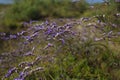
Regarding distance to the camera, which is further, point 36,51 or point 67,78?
point 36,51

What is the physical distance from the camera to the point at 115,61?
3.59 m

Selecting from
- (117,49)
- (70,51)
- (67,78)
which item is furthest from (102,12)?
(67,78)

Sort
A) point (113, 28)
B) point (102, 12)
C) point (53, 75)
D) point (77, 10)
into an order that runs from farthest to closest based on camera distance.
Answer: point (77, 10) → point (102, 12) → point (113, 28) → point (53, 75)

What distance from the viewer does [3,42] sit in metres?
5.21

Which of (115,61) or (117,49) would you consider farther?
(117,49)

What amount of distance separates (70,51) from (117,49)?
0.60 meters

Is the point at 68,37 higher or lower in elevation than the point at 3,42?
higher

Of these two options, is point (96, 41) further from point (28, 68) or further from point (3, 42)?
point (3, 42)

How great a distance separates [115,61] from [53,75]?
1.97ft

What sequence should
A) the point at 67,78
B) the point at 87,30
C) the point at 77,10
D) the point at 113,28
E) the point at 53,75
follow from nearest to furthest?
the point at 67,78
the point at 53,75
the point at 87,30
the point at 113,28
the point at 77,10

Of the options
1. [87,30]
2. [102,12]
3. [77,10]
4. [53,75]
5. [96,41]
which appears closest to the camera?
[53,75]

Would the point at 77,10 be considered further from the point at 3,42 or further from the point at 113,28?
the point at 113,28

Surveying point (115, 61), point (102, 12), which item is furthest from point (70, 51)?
point (102, 12)

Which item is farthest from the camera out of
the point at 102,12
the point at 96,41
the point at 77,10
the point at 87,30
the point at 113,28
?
the point at 77,10
